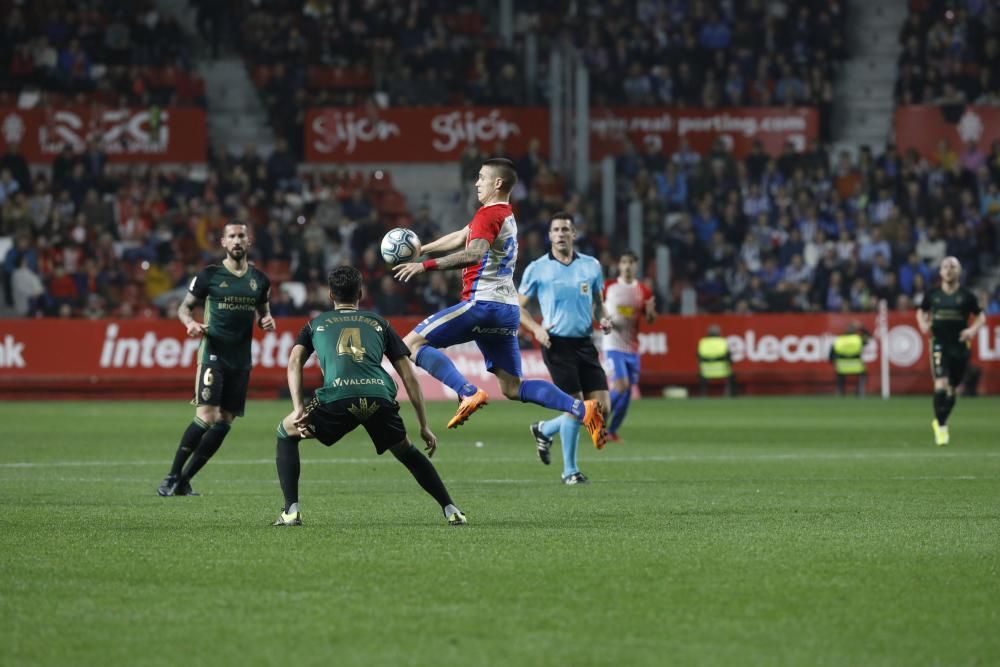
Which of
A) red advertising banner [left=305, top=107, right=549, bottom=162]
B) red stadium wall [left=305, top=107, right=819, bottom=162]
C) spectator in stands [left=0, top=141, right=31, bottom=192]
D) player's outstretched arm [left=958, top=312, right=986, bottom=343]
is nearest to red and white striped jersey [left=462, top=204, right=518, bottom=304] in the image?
player's outstretched arm [left=958, top=312, right=986, bottom=343]

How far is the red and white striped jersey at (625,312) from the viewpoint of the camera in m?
20.1

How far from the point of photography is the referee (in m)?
14.8

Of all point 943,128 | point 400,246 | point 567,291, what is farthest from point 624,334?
point 943,128

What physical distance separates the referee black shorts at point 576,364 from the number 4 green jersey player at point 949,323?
20.4 ft

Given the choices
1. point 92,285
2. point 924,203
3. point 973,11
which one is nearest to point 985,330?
point 924,203

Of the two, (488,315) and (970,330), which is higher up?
(488,315)

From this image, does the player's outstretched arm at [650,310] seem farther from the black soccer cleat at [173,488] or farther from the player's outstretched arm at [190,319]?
the black soccer cleat at [173,488]

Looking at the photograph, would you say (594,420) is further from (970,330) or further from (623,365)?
(970,330)

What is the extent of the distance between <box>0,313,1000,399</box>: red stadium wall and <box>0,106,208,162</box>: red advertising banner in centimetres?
621

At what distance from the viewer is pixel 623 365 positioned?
20094mm

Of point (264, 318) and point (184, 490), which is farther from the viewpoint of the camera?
point (264, 318)

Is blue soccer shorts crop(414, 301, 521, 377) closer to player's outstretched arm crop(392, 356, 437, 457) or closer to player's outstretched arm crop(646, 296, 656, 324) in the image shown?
player's outstretched arm crop(392, 356, 437, 457)

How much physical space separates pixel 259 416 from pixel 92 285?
812 centimetres

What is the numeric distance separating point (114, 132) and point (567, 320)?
23374 millimetres
